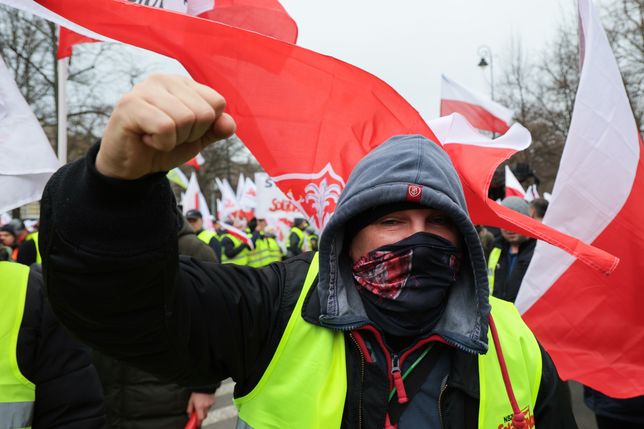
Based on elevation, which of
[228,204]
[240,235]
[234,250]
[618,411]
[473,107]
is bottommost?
[228,204]

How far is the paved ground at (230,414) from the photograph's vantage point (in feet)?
17.6

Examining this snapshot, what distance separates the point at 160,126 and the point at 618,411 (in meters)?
3.25

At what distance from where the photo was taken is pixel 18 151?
6.41ft

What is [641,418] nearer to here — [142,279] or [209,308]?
[209,308]

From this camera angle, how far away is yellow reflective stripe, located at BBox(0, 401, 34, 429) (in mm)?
1709

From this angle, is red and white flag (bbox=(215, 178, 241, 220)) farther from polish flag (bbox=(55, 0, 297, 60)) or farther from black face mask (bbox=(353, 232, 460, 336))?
black face mask (bbox=(353, 232, 460, 336))

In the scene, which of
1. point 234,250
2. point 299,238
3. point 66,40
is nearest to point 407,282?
point 66,40

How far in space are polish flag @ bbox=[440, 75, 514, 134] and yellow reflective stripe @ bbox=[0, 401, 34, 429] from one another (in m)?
5.01

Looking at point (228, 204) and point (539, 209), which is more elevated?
point (539, 209)

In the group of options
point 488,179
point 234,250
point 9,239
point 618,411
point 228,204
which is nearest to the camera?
point 488,179

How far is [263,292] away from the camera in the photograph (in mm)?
1521

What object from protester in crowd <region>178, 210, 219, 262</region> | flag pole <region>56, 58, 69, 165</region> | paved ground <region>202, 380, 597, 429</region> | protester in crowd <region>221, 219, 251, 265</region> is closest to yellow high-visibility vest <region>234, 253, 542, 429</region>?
protester in crowd <region>178, 210, 219, 262</region>

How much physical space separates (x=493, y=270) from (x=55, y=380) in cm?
424

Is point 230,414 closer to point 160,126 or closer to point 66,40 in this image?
point 66,40
